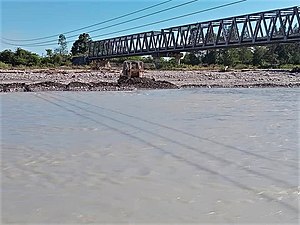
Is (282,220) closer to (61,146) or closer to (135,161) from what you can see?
(135,161)

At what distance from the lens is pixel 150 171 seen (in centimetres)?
591

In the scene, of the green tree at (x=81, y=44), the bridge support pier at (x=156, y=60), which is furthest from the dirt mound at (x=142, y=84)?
the green tree at (x=81, y=44)

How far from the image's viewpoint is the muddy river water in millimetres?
4336

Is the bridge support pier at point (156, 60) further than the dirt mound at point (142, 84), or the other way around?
the bridge support pier at point (156, 60)

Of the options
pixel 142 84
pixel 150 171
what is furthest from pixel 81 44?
pixel 150 171

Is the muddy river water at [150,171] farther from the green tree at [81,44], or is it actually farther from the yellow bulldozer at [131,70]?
the green tree at [81,44]

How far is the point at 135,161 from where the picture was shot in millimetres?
6508

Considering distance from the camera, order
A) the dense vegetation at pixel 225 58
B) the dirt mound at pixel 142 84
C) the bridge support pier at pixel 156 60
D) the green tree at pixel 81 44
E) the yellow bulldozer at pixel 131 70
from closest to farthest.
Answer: the dirt mound at pixel 142 84
the yellow bulldozer at pixel 131 70
the bridge support pier at pixel 156 60
the dense vegetation at pixel 225 58
the green tree at pixel 81 44

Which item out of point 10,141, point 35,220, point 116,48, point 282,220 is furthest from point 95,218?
point 116,48

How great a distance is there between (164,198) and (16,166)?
2.27 m

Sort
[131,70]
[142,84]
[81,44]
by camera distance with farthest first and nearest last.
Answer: [81,44]
[131,70]
[142,84]

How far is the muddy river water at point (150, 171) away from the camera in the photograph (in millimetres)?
4336

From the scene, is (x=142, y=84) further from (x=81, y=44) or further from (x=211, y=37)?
(x=81, y=44)

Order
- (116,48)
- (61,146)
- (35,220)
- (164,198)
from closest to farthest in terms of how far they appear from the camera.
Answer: (35,220)
(164,198)
(61,146)
(116,48)
